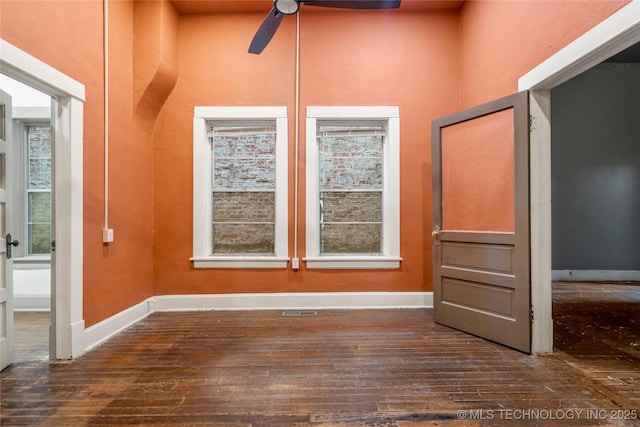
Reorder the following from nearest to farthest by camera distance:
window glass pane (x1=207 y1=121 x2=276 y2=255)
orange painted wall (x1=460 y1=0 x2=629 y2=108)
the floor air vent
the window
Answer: orange painted wall (x1=460 y1=0 x2=629 y2=108) < the floor air vent < window glass pane (x1=207 y1=121 x2=276 y2=255) < the window

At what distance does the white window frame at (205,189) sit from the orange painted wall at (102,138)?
0.52m

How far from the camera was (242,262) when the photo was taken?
3.34 m

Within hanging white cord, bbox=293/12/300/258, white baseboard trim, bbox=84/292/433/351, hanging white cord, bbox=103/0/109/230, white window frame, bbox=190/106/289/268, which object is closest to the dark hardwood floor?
white baseboard trim, bbox=84/292/433/351

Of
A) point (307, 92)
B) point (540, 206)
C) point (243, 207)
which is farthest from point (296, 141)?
point (540, 206)

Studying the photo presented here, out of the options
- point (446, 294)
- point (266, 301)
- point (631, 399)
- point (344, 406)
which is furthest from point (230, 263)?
point (631, 399)

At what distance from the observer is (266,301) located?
3.33m

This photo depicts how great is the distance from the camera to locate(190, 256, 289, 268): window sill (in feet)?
10.9

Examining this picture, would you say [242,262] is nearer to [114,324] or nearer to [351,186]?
[114,324]

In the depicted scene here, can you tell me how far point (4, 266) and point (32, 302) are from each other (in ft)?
6.16

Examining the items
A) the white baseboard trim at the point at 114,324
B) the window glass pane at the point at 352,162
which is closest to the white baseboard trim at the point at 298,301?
the white baseboard trim at the point at 114,324

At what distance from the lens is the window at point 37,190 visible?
3555 mm

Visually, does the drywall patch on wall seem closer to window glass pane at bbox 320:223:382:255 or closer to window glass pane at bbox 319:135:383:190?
window glass pane at bbox 319:135:383:190

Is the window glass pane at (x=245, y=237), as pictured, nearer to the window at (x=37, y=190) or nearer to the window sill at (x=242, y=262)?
the window sill at (x=242, y=262)

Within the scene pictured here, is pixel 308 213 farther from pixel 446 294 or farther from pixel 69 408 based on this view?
pixel 69 408
